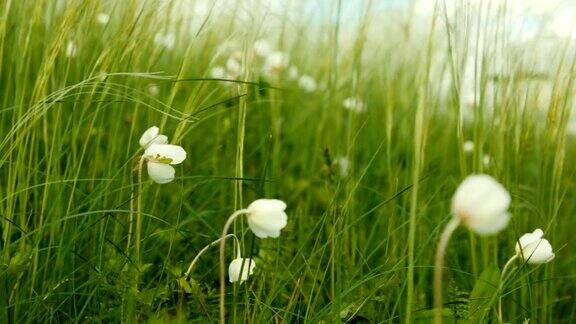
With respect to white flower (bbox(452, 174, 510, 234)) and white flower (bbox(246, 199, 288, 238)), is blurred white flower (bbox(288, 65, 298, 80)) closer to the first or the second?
white flower (bbox(246, 199, 288, 238))

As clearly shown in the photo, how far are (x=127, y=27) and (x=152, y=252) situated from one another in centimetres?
43

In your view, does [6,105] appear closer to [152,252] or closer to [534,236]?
[152,252]

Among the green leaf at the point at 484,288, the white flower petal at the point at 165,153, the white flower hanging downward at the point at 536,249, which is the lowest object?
the green leaf at the point at 484,288

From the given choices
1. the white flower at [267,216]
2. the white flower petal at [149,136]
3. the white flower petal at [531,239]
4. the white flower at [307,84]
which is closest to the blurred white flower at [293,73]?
the white flower at [307,84]

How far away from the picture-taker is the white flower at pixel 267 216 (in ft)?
3.71

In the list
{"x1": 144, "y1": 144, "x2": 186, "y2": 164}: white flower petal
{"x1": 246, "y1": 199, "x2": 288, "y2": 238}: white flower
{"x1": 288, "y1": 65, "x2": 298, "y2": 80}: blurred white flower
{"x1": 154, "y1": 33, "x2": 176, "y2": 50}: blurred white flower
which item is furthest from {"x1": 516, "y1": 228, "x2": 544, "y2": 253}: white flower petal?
{"x1": 288, "y1": 65, "x2": 298, "y2": 80}: blurred white flower

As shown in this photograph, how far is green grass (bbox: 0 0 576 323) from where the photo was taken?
1.28m

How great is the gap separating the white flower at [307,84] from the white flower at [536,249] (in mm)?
1953

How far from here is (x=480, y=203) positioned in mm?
874

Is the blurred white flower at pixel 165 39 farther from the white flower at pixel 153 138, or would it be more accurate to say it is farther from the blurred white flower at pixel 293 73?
the blurred white flower at pixel 293 73

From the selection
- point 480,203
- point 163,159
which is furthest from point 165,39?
point 480,203

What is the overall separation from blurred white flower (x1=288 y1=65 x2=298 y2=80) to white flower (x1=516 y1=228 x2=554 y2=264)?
6.35 feet

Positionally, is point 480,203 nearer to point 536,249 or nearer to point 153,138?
point 536,249

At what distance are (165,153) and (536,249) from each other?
616 mm
